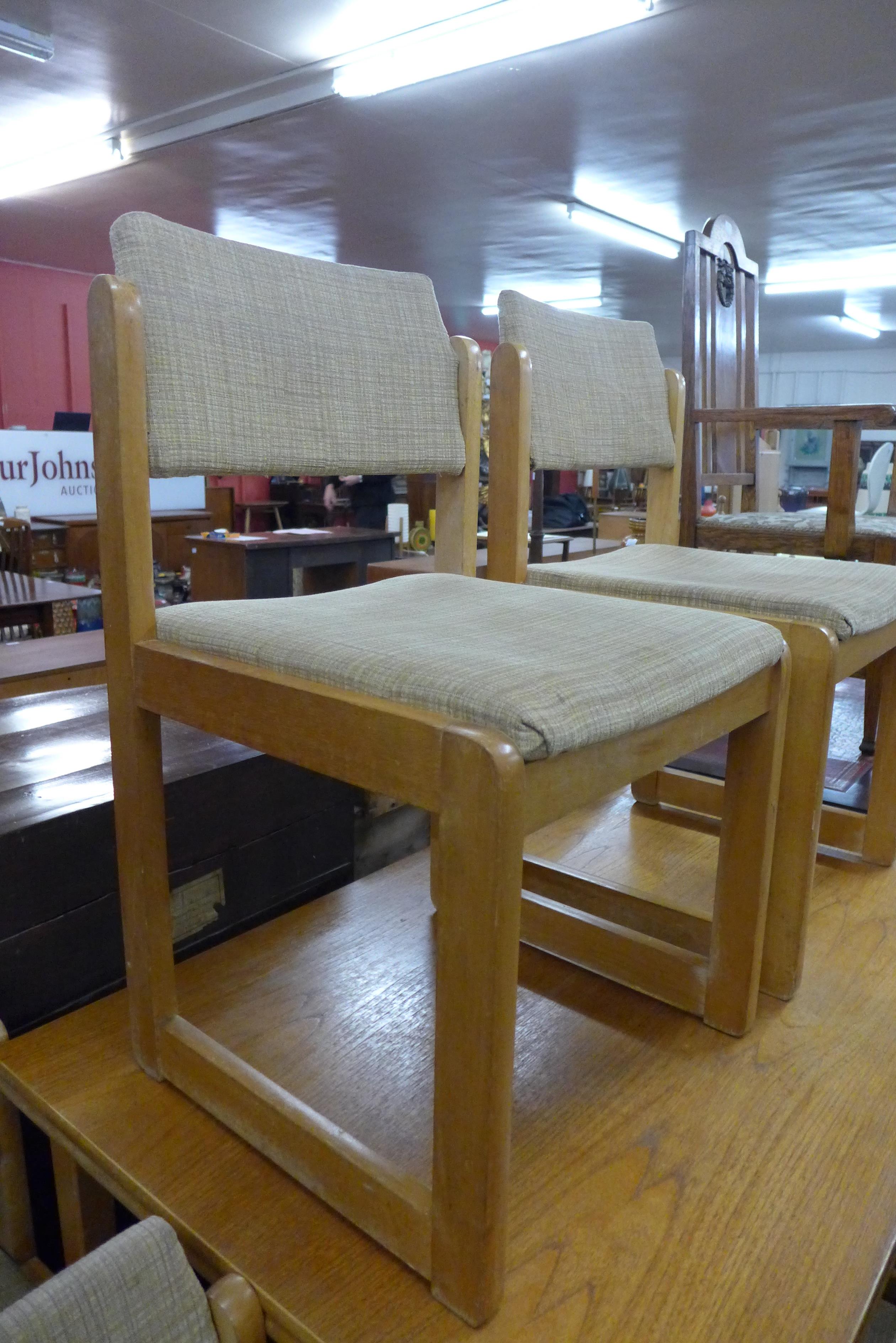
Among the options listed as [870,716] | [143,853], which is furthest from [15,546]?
[143,853]

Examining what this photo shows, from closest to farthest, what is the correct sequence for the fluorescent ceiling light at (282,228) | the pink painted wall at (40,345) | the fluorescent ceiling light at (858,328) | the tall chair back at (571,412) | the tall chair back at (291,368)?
1. the tall chair back at (291,368)
2. the tall chair back at (571,412)
3. the fluorescent ceiling light at (282,228)
4. the pink painted wall at (40,345)
5. the fluorescent ceiling light at (858,328)

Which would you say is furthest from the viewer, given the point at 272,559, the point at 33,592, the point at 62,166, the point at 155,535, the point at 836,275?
the point at 836,275

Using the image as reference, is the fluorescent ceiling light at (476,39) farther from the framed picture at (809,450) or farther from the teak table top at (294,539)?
the framed picture at (809,450)

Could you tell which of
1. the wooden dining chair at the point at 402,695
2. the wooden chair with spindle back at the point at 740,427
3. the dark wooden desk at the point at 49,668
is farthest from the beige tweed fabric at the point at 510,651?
the dark wooden desk at the point at 49,668

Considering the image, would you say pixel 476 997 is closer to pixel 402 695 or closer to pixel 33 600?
pixel 402 695

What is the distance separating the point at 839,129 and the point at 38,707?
4970mm

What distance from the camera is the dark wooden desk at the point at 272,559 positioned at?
443 centimetres

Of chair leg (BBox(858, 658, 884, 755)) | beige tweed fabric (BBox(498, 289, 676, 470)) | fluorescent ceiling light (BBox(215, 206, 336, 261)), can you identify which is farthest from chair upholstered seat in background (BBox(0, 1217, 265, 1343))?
fluorescent ceiling light (BBox(215, 206, 336, 261))

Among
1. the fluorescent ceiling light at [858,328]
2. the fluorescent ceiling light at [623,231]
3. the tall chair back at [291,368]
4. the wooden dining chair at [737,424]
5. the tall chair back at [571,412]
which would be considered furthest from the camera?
the fluorescent ceiling light at [858,328]

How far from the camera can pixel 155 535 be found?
262 inches

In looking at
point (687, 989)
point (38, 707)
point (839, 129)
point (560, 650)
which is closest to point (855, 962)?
point (687, 989)

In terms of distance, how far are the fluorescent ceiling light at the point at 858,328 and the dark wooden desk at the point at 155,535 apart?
775cm

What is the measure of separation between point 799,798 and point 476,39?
12.7 ft

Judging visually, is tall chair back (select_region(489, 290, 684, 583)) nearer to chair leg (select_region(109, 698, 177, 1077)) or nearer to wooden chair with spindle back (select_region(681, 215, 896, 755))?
wooden chair with spindle back (select_region(681, 215, 896, 755))
